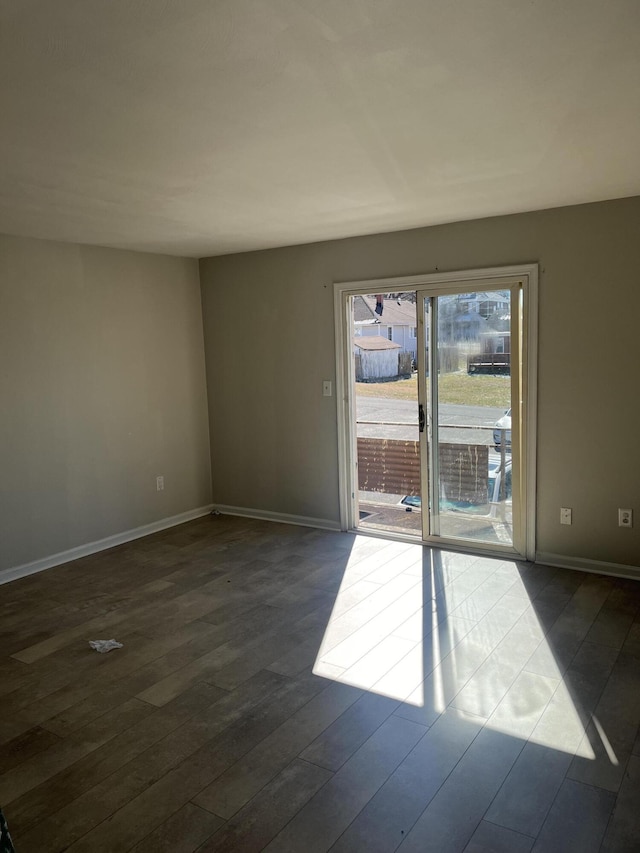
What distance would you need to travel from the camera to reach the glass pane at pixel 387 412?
19.8 ft

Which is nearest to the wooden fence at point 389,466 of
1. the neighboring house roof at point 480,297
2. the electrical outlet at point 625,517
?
the neighboring house roof at point 480,297

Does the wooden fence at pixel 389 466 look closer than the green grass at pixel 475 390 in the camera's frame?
No

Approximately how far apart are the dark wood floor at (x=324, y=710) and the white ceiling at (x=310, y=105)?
2.36 metres

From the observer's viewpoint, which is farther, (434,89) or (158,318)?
(158,318)

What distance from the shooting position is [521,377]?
14.0ft

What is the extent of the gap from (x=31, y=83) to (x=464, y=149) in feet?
5.61

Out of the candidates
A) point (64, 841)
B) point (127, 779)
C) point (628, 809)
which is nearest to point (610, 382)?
point (628, 809)

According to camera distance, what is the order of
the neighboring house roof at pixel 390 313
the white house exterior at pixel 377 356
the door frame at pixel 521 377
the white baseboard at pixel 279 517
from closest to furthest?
the door frame at pixel 521 377 → the white baseboard at pixel 279 517 → the neighboring house roof at pixel 390 313 → the white house exterior at pixel 377 356

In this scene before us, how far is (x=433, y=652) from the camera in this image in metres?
3.16

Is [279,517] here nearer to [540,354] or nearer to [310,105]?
[540,354]

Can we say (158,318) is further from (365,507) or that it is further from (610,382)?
(610,382)

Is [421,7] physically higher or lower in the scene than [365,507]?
higher

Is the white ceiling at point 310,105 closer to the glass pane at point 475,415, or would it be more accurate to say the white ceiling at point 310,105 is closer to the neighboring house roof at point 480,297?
the neighboring house roof at point 480,297

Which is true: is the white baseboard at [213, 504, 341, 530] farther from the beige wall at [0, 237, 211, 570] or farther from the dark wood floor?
the dark wood floor
